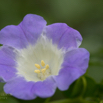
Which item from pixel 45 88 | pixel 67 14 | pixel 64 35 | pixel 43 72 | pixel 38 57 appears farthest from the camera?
pixel 67 14

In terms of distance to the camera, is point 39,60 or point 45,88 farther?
point 39,60

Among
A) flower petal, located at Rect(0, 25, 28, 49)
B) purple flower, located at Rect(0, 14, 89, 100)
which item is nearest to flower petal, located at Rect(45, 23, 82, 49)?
purple flower, located at Rect(0, 14, 89, 100)

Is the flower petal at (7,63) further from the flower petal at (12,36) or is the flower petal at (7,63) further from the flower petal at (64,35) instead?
the flower petal at (64,35)

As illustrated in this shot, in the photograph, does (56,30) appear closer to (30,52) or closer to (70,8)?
(30,52)

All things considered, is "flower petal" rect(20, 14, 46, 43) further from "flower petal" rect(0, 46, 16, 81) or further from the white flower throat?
"flower petal" rect(0, 46, 16, 81)

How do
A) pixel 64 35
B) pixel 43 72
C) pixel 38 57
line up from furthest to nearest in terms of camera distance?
pixel 38 57 → pixel 43 72 → pixel 64 35

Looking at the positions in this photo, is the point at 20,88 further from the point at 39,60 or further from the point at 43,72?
the point at 39,60

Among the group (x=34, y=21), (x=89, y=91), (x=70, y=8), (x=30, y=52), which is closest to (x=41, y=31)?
(x=34, y=21)

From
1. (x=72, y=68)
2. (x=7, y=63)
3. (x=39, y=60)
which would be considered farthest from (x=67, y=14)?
(x=72, y=68)
